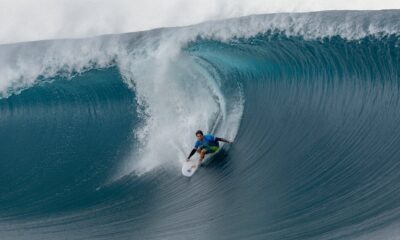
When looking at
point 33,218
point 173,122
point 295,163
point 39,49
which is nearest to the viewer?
point 295,163

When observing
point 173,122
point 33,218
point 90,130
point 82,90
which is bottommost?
point 33,218

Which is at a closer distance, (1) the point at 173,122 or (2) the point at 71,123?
(1) the point at 173,122

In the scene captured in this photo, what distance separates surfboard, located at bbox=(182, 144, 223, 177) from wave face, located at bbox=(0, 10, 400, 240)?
223 mm

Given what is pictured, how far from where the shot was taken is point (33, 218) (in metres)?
15.6

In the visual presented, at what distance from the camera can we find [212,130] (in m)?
16.4

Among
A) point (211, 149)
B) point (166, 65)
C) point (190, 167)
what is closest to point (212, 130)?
point (211, 149)

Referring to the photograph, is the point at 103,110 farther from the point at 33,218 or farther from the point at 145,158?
the point at 33,218

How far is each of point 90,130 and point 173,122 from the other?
2.47 m

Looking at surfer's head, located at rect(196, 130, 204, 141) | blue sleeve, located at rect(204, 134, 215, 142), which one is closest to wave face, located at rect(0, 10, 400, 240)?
blue sleeve, located at rect(204, 134, 215, 142)

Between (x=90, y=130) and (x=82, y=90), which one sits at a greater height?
(x=82, y=90)

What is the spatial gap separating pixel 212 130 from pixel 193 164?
120cm

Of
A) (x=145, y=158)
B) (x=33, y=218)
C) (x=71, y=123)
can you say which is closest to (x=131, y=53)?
(x=71, y=123)

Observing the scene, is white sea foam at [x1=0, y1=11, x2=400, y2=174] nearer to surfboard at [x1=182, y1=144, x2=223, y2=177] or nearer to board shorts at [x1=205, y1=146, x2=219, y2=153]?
surfboard at [x1=182, y1=144, x2=223, y2=177]

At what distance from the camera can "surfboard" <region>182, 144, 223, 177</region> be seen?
15528 mm
